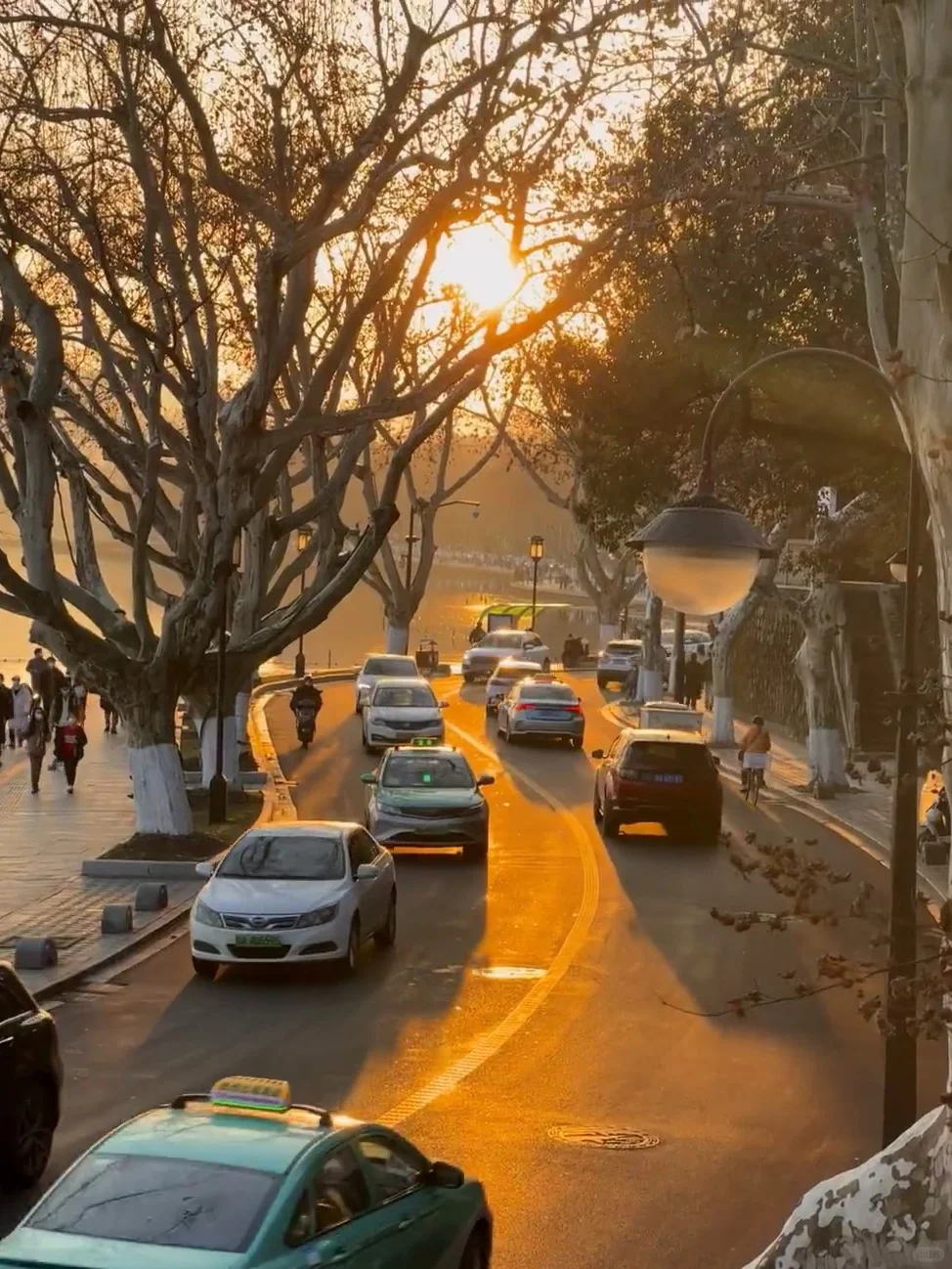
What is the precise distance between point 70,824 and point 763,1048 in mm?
16571

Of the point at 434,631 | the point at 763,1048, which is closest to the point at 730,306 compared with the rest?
the point at 763,1048

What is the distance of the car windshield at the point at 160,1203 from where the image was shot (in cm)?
754

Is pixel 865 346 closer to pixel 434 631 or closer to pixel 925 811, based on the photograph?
pixel 925 811

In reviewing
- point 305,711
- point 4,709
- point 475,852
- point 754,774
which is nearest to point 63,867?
point 475,852

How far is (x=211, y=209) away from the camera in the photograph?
107ft

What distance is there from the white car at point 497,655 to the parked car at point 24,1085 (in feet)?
194

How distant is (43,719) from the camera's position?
37.6m

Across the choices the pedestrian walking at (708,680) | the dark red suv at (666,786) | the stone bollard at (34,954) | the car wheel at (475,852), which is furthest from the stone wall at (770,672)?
the stone bollard at (34,954)

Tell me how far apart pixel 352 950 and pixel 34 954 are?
10.00 feet

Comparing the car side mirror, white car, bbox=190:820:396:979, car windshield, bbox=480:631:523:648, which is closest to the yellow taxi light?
the car side mirror

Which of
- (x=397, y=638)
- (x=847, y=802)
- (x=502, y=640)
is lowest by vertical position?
(x=847, y=802)

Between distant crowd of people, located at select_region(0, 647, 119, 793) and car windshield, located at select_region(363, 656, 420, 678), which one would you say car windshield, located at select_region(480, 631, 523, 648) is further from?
distant crowd of people, located at select_region(0, 647, 119, 793)

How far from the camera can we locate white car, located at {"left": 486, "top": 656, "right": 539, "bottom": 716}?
58.0 meters

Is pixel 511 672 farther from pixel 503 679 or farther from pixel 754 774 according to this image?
pixel 754 774
